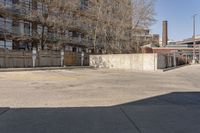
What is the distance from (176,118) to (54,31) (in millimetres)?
→ 39221

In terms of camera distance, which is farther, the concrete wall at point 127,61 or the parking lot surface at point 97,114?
the concrete wall at point 127,61

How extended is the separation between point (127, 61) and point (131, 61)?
78 centimetres

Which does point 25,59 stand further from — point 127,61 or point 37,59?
point 127,61

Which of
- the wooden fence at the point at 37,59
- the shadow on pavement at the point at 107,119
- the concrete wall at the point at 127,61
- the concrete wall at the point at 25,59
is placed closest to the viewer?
the shadow on pavement at the point at 107,119

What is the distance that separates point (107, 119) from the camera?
7.87m

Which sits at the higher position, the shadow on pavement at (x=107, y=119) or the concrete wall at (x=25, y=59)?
the concrete wall at (x=25, y=59)

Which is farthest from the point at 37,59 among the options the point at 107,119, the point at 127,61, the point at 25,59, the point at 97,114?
the point at 107,119

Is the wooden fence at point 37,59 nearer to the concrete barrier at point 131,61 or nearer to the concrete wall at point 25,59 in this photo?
the concrete wall at point 25,59

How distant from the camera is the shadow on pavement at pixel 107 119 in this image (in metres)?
6.84

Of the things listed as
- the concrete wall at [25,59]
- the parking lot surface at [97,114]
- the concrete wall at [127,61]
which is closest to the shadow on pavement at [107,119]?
the parking lot surface at [97,114]

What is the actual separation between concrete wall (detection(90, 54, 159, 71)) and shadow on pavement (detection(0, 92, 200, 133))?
25.1 m

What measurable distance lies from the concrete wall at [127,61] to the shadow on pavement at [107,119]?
25.1 meters

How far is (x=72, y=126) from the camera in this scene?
7.08 meters

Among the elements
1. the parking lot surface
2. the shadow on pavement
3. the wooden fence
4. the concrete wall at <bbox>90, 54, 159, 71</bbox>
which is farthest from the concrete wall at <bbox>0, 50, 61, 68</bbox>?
the shadow on pavement
